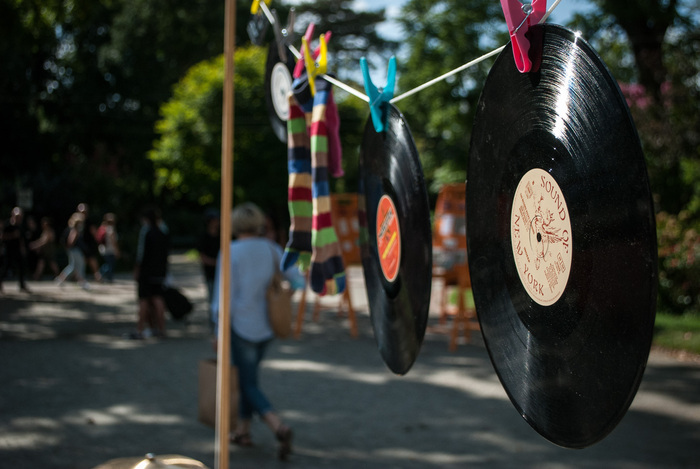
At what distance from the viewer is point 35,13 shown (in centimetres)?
837

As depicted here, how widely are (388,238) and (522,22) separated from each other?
713 mm

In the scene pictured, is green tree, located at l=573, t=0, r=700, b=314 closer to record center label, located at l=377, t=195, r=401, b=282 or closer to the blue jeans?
the blue jeans

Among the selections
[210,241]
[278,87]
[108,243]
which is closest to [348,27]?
[108,243]

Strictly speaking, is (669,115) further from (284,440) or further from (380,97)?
(380,97)

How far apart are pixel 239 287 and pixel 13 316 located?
8.77m

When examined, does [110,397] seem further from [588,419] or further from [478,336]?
[588,419]

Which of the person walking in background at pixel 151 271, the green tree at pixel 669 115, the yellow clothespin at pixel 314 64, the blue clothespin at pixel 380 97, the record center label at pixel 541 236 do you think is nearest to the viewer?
the record center label at pixel 541 236

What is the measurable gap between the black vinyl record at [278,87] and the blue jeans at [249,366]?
2.70 m

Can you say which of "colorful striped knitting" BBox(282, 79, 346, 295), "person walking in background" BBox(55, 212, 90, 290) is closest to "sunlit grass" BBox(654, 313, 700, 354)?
"colorful striped knitting" BBox(282, 79, 346, 295)

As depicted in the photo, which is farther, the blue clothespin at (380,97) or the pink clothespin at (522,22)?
the blue clothespin at (380,97)

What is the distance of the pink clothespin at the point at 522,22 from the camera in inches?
44.1

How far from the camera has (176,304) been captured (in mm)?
9828

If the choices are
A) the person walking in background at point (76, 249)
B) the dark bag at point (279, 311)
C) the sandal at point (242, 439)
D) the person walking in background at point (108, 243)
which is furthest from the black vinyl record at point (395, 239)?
the person walking in background at point (108, 243)

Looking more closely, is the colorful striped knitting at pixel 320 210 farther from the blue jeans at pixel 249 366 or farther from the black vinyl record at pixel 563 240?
the blue jeans at pixel 249 366
